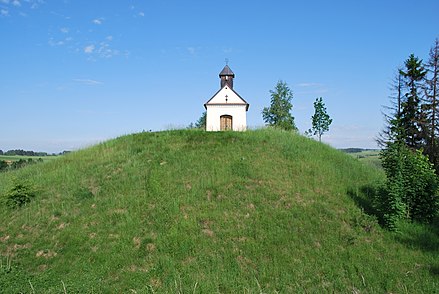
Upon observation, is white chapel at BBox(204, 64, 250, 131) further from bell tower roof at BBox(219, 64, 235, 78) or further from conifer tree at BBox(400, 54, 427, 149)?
conifer tree at BBox(400, 54, 427, 149)

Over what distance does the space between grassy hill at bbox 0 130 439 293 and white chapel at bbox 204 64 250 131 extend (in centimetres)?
750

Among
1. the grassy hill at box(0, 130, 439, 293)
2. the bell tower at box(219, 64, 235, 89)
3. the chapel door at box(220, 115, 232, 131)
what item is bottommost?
the grassy hill at box(0, 130, 439, 293)

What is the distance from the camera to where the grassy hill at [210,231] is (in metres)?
8.49

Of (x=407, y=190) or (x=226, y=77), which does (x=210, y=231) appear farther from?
(x=226, y=77)

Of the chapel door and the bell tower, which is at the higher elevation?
the bell tower

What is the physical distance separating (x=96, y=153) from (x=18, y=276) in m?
9.87

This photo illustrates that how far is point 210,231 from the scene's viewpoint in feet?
34.9

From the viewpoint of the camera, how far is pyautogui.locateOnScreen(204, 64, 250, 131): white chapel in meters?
23.9

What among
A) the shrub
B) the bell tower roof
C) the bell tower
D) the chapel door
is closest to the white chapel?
the chapel door

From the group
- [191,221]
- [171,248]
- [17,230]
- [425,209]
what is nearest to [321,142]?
[425,209]

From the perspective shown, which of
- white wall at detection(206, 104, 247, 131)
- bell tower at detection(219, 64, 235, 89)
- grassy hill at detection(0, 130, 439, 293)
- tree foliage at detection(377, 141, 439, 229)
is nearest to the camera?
grassy hill at detection(0, 130, 439, 293)

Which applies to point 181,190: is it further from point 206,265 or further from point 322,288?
point 322,288

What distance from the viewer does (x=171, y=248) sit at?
9.73 metres

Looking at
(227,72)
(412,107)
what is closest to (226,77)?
(227,72)
